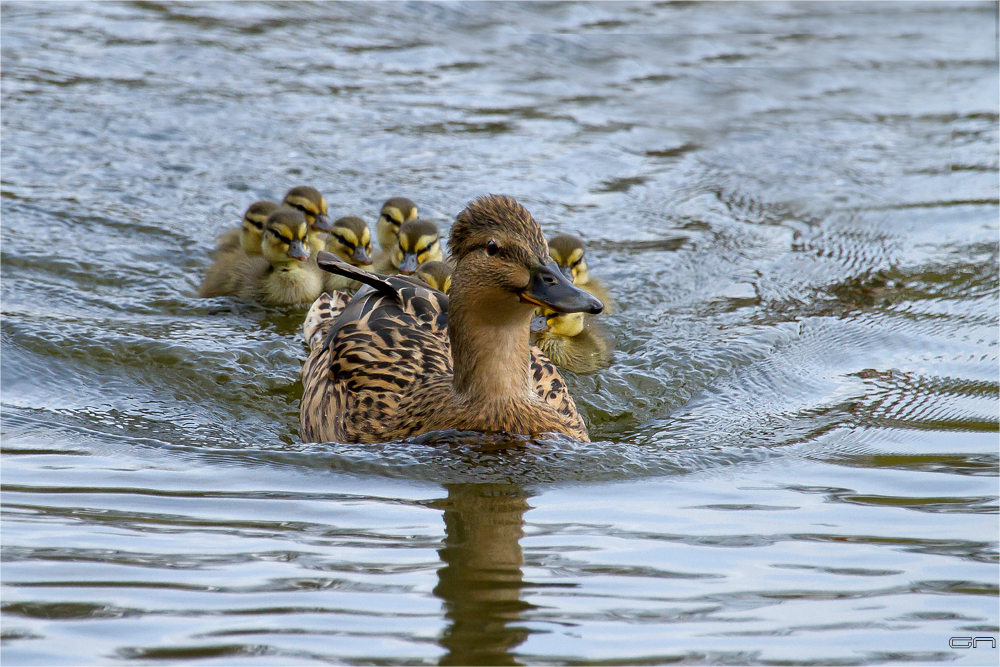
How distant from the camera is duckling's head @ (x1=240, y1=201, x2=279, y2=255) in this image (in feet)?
22.5

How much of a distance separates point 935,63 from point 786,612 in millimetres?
10135

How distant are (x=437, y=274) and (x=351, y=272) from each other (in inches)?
57.0

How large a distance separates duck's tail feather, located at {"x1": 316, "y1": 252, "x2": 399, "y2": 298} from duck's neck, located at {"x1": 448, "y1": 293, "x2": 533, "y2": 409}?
0.62m

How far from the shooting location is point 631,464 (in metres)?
4.07

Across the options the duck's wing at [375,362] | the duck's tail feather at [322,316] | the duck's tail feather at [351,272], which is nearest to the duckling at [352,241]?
the duck's tail feather at [322,316]

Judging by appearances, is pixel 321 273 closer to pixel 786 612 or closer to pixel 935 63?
pixel 786 612

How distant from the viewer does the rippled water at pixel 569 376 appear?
2.82 meters

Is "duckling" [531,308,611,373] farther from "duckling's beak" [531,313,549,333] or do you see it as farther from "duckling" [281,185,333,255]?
"duckling" [281,185,333,255]

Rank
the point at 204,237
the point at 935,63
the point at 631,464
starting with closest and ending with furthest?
the point at 631,464 < the point at 204,237 < the point at 935,63

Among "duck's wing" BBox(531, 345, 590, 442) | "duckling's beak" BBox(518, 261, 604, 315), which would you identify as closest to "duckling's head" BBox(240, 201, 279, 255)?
"duck's wing" BBox(531, 345, 590, 442)

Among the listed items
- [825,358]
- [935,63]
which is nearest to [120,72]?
[825,358]

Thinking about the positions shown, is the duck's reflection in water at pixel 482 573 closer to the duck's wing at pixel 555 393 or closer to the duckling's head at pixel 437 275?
the duck's wing at pixel 555 393

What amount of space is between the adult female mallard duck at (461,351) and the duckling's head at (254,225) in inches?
81.8

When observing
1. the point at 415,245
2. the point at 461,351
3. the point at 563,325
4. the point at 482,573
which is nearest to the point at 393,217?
the point at 415,245
